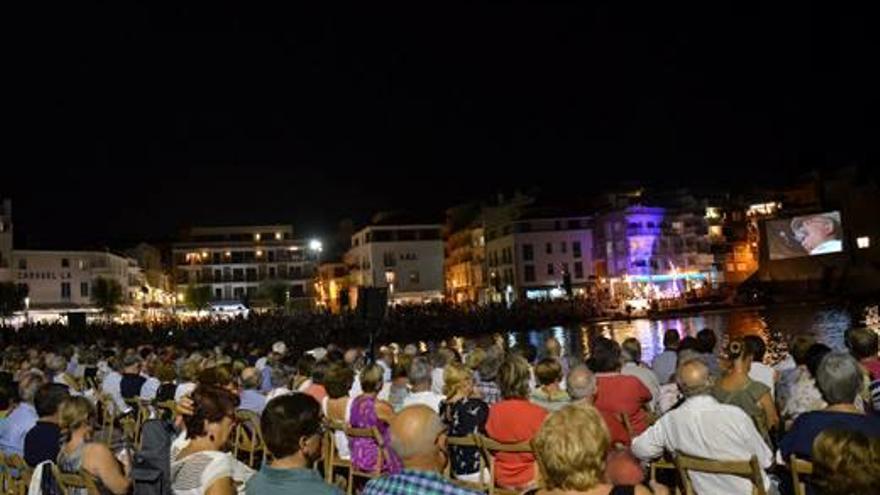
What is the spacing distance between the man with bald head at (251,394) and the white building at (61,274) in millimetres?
77757

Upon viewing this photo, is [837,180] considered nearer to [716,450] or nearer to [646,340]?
[646,340]

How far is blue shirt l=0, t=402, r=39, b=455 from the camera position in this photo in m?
8.11

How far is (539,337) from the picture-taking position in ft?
180

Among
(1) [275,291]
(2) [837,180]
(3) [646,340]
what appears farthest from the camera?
(1) [275,291]

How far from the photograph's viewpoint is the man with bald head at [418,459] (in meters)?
3.74

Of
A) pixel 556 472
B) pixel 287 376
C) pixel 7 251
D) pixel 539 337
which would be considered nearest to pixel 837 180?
pixel 539 337

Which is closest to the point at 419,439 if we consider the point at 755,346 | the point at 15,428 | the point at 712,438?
the point at 712,438

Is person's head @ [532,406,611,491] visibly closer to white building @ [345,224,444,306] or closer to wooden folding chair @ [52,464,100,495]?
wooden folding chair @ [52,464,100,495]

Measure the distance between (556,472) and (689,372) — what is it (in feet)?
8.61

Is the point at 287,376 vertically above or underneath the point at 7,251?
underneath

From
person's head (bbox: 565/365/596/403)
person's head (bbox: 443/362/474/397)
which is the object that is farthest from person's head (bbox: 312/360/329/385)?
person's head (bbox: 565/365/596/403)

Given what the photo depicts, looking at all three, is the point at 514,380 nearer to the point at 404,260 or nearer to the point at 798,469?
the point at 798,469

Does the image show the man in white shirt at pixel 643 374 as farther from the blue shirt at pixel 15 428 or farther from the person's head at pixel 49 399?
the blue shirt at pixel 15 428

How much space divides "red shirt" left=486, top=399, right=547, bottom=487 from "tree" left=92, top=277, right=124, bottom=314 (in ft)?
275
